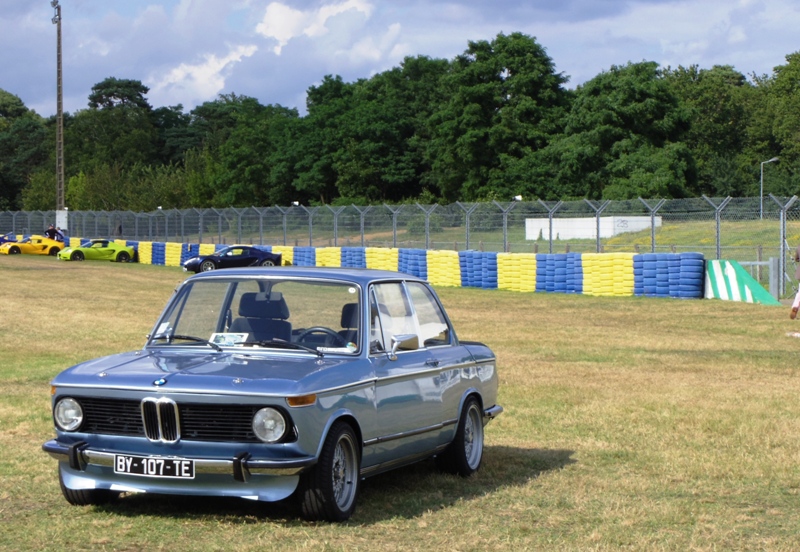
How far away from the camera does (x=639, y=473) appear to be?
27.6ft

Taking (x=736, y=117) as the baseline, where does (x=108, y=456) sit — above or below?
below


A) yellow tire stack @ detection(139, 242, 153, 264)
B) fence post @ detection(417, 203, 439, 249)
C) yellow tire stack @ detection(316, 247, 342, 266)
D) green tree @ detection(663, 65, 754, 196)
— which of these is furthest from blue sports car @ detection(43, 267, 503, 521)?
green tree @ detection(663, 65, 754, 196)

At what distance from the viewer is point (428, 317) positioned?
328 inches

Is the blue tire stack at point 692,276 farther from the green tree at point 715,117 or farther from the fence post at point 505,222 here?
the green tree at point 715,117

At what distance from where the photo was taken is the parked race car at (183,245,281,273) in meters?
46.5

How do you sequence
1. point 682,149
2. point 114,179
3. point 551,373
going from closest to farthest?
point 551,373
point 682,149
point 114,179

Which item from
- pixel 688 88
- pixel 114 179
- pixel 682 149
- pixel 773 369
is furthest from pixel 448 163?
pixel 773 369

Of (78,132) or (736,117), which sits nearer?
(736,117)

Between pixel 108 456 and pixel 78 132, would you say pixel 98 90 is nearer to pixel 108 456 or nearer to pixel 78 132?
pixel 78 132

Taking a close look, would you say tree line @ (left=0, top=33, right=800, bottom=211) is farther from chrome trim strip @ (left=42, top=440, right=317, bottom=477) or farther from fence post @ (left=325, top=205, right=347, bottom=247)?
chrome trim strip @ (left=42, top=440, right=317, bottom=477)

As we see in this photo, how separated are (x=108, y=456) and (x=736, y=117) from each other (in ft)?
325

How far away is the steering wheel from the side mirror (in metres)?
0.34

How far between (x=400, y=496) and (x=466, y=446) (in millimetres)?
991

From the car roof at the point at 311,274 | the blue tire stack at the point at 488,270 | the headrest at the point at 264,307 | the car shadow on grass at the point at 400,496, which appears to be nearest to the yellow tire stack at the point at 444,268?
the blue tire stack at the point at 488,270
